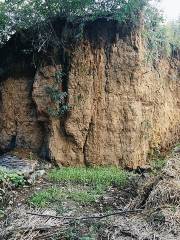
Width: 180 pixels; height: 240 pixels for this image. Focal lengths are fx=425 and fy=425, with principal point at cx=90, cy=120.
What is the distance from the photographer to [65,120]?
11266 millimetres

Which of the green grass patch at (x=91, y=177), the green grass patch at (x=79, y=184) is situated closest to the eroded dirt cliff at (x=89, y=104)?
the green grass patch at (x=79, y=184)

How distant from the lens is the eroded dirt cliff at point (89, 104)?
444 inches

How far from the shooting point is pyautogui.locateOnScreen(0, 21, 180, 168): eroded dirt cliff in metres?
11.3

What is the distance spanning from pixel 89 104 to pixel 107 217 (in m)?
5.20

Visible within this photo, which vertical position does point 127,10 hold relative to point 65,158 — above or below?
above

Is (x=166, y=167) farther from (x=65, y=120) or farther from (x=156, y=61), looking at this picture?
(x=156, y=61)

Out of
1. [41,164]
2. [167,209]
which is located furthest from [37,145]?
[167,209]

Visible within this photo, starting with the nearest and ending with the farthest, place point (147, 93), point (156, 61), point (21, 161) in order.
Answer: point (21, 161) < point (147, 93) < point (156, 61)

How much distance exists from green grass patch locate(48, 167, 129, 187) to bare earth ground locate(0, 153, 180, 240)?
1.12 metres

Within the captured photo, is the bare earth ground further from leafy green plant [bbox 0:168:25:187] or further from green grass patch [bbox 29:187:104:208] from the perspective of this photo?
leafy green plant [bbox 0:168:25:187]

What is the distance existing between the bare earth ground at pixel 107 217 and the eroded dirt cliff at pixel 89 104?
3275mm

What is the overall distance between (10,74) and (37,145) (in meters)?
2.14

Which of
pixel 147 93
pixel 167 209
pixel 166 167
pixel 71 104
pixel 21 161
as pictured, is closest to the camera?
pixel 167 209

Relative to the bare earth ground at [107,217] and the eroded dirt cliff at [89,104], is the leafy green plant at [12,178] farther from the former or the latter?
the eroded dirt cliff at [89,104]
